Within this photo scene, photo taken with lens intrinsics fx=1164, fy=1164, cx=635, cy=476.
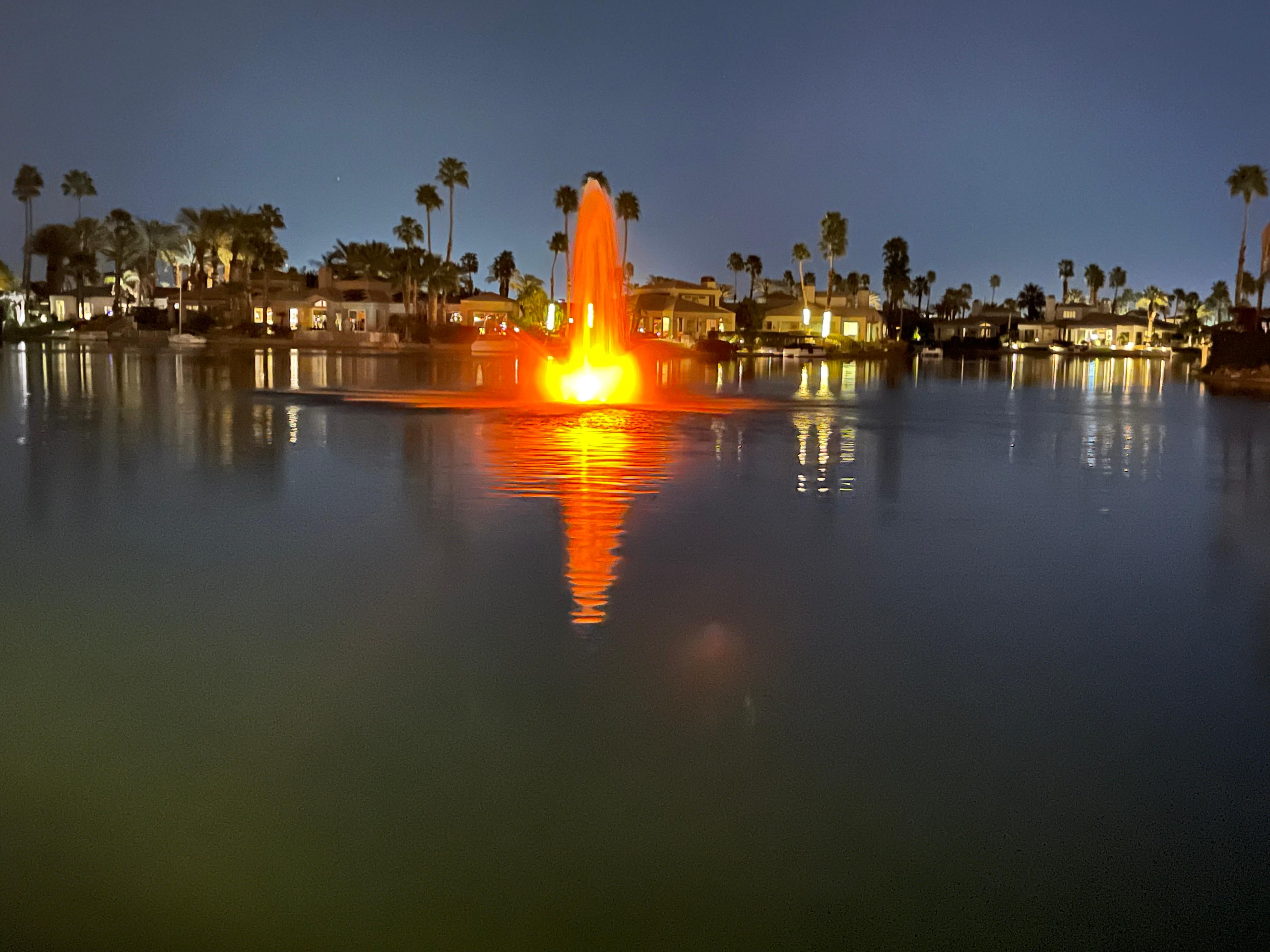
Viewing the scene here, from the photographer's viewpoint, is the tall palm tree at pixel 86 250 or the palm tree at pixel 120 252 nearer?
the palm tree at pixel 120 252

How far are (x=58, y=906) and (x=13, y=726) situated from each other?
80.7 inches

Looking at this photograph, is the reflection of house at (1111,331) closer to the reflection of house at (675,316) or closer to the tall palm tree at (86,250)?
the reflection of house at (675,316)

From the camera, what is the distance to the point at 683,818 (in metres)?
5.27

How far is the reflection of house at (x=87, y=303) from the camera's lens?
11200cm

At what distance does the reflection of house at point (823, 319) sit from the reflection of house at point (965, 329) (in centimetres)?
3828

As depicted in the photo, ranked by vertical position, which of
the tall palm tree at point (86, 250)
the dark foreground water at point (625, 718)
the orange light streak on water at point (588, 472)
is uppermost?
the tall palm tree at point (86, 250)

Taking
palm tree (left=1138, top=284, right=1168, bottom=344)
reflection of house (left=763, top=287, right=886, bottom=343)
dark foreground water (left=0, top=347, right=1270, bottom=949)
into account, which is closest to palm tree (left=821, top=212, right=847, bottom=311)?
reflection of house (left=763, top=287, right=886, bottom=343)

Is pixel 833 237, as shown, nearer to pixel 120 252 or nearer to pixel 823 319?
pixel 823 319

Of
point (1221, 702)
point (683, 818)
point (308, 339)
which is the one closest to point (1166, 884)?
point (683, 818)

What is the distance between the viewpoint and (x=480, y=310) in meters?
111

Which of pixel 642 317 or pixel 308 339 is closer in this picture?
pixel 308 339

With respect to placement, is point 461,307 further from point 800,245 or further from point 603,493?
point 603,493

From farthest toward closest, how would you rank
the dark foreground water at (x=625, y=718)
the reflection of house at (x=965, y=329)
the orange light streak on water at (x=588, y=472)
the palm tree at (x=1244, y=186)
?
the reflection of house at (x=965, y=329), the palm tree at (x=1244, y=186), the orange light streak on water at (x=588, y=472), the dark foreground water at (x=625, y=718)

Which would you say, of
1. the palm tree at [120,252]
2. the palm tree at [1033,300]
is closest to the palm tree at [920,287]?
the palm tree at [1033,300]
